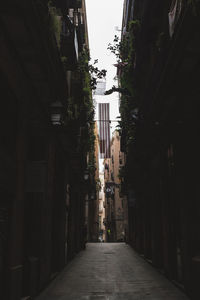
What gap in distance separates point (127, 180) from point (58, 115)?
1322 centimetres

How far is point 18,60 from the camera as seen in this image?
7.36 metres

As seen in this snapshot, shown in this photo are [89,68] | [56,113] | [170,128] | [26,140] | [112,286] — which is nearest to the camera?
[26,140]

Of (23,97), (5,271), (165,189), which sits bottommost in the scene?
(5,271)

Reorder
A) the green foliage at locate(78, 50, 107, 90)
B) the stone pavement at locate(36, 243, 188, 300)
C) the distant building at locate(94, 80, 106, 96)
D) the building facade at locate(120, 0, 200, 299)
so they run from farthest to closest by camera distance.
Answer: the distant building at locate(94, 80, 106, 96)
the green foliage at locate(78, 50, 107, 90)
the stone pavement at locate(36, 243, 188, 300)
the building facade at locate(120, 0, 200, 299)

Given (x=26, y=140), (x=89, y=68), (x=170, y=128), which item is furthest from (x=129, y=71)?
(x=26, y=140)

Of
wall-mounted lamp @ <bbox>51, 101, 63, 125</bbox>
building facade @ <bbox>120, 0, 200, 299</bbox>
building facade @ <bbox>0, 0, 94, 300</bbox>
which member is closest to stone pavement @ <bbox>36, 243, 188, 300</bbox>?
building facade @ <bbox>120, 0, 200, 299</bbox>

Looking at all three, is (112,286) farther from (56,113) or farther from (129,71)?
(129,71)

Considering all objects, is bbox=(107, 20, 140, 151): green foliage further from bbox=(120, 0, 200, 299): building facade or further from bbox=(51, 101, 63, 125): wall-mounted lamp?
bbox=(51, 101, 63, 125): wall-mounted lamp

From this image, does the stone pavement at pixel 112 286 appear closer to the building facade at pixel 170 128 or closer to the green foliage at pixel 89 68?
the building facade at pixel 170 128

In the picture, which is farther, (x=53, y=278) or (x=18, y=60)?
(x=53, y=278)

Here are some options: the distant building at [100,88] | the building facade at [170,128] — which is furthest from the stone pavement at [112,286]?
the distant building at [100,88]

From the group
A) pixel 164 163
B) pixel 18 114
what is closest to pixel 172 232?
pixel 164 163

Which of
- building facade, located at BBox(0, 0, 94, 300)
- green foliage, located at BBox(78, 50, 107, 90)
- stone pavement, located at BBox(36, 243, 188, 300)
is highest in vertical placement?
green foliage, located at BBox(78, 50, 107, 90)

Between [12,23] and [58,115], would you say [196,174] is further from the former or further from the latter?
[12,23]
